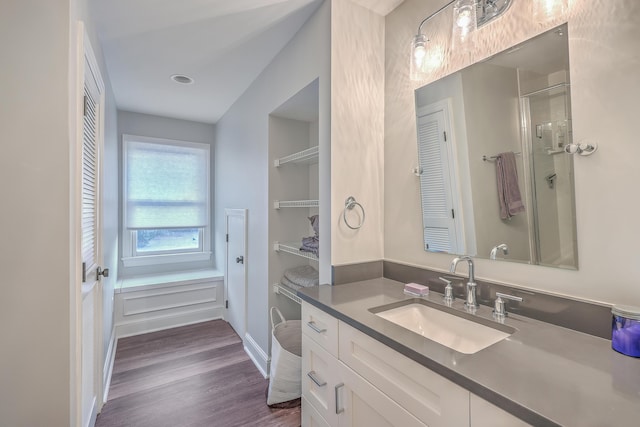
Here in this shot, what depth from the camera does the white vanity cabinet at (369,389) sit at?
29.9 inches

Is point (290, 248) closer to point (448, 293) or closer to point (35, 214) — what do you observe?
point (448, 293)

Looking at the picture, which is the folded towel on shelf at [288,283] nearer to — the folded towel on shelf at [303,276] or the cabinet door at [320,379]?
the folded towel on shelf at [303,276]

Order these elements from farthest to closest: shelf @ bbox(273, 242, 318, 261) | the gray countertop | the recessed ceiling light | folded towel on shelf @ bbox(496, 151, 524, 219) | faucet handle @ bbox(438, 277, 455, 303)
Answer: the recessed ceiling light
shelf @ bbox(273, 242, 318, 261)
faucet handle @ bbox(438, 277, 455, 303)
folded towel on shelf @ bbox(496, 151, 524, 219)
the gray countertop

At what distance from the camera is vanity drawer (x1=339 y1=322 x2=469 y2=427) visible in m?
0.77

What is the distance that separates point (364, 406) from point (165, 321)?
294 cm

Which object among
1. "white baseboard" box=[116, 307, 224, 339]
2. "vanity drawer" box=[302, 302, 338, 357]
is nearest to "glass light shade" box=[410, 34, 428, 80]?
"vanity drawer" box=[302, 302, 338, 357]

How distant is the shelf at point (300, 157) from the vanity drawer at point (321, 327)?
3.12 ft

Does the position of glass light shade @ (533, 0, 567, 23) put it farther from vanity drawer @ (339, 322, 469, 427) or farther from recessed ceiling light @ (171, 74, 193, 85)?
recessed ceiling light @ (171, 74, 193, 85)

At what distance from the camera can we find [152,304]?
3191mm

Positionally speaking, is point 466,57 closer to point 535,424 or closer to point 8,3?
point 535,424

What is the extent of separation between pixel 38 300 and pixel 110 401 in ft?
4.63

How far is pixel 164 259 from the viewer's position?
3645 mm

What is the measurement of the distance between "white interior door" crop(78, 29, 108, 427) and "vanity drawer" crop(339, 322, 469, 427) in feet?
4.46

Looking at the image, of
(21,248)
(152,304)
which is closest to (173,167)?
(152,304)
